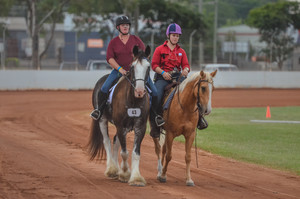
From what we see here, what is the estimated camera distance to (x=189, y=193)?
925cm

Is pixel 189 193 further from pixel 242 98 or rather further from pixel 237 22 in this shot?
pixel 237 22

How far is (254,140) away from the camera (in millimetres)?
16641

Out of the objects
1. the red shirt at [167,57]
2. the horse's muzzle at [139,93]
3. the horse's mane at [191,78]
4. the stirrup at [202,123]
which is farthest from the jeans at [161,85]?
the horse's muzzle at [139,93]

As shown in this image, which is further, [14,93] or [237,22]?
[237,22]

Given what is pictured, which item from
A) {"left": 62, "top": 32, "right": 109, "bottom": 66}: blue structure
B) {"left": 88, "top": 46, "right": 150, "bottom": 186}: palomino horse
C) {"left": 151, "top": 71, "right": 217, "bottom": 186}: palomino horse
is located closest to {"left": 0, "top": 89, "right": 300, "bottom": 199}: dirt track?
{"left": 88, "top": 46, "right": 150, "bottom": 186}: palomino horse

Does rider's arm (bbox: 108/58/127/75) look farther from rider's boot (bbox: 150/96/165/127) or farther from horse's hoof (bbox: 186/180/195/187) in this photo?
horse's hoof (bbox: 186/180/195/187)

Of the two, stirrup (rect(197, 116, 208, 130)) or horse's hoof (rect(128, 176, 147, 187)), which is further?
stirrup (rect(197, 116, 208, 130))

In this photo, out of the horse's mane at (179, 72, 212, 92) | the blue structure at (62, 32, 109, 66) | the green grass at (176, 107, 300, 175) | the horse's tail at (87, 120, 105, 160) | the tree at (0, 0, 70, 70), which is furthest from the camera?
the tree at (0, 0, 70, 70)

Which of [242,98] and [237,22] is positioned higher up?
[237,22]

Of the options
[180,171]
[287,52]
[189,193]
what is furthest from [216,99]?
[189,193]

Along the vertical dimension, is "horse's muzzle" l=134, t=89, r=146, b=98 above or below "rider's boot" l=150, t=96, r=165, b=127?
above

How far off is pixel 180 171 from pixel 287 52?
35383 millimetres

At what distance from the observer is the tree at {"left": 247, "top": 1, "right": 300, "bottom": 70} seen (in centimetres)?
4465

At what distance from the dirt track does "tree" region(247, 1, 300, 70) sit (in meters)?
27.4
